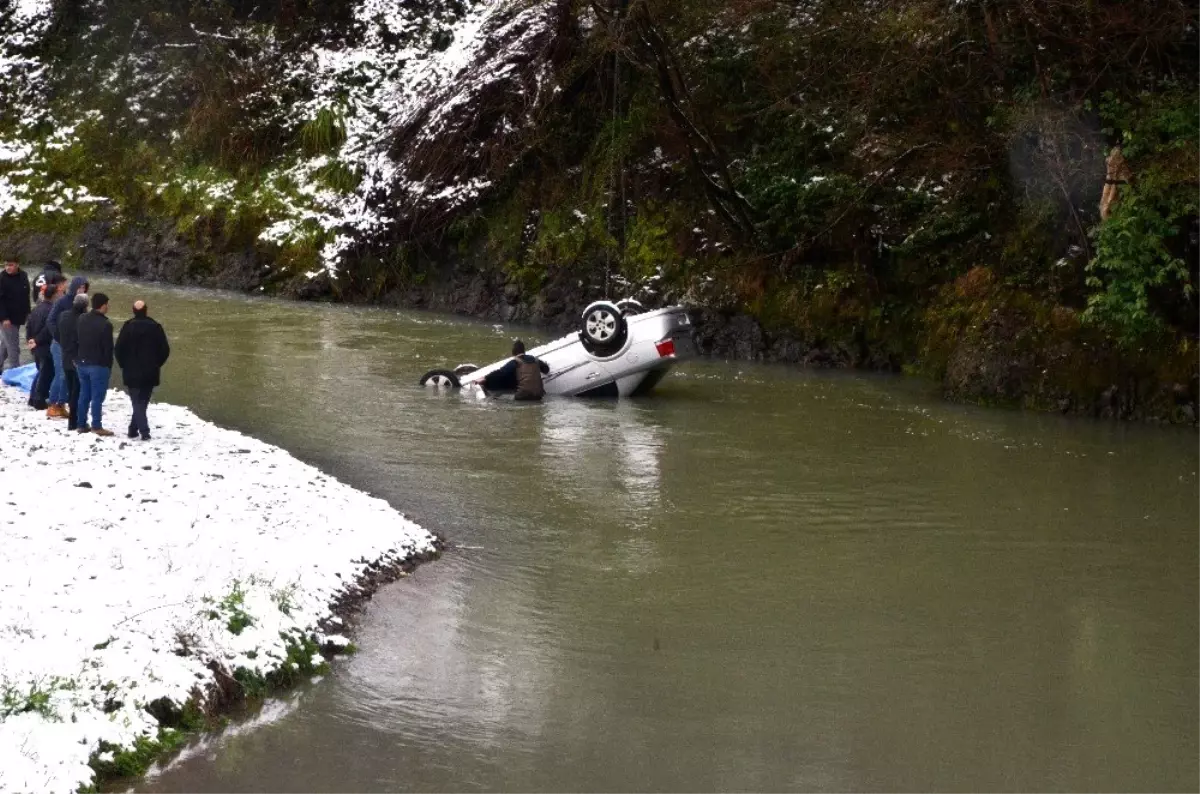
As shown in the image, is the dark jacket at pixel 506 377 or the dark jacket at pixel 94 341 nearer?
the dark jacket at pixel 94 341

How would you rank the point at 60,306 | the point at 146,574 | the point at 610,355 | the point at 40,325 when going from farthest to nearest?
the point at 610,355
the point at 40,325
the point at 60,306
the point at 146,574

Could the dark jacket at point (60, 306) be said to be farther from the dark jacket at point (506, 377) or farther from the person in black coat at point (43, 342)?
the dark jacket at point (506, 377)

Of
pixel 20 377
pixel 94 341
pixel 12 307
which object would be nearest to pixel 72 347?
pixel 94 341

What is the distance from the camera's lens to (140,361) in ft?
45.5

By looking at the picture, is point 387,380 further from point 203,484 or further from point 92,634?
point 92,634

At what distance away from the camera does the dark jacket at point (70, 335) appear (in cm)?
1412

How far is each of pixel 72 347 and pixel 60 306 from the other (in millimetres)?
1104

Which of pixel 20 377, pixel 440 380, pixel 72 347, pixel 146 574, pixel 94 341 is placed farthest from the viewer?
pixel 440 380

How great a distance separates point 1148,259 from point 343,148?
24.0 metres

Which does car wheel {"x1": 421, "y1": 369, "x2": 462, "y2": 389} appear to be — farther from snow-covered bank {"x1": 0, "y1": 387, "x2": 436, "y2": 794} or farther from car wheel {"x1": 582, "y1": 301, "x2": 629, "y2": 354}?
snow-covered bank {"x1": 0, "y1": 387, "x2": 436, "y2": 794}

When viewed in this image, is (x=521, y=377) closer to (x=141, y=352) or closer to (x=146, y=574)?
(x=141, y=352)

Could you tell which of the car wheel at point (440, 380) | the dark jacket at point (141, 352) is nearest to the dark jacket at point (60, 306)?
the dark jacket at point (141, 352)

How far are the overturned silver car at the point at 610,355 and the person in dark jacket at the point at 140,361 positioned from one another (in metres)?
6.53

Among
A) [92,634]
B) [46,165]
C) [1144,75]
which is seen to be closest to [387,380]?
[1144,75]
